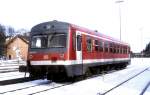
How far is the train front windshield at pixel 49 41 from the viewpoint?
18.1 m

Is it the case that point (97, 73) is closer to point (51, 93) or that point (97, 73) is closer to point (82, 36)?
point (82, 36)

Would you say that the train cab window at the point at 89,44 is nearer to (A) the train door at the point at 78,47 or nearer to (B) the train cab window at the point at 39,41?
(A) the train door at the point at 78,47

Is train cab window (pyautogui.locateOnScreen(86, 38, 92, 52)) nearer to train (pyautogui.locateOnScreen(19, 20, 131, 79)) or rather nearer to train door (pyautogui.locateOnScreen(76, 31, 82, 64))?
train (pyautogui.locateOnScreen(19, 20, 131, 79))

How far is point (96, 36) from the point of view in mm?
23297

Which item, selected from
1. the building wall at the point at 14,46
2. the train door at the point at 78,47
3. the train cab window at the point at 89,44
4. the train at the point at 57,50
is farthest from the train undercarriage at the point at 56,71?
the building wall at the point at 14,46

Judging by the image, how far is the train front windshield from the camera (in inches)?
713

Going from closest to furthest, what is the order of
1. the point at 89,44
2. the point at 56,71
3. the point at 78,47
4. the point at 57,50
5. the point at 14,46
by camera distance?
the point at 56,71, the point at 57,50, the point at 78,47, the point at 89,44, the point at 14,46

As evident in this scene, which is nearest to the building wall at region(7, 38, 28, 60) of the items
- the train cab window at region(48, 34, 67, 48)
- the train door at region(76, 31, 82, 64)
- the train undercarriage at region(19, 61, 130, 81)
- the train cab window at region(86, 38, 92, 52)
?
the train cab window at region(86, 38, 92, 52)

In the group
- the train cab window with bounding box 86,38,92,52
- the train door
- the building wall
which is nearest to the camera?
the train door

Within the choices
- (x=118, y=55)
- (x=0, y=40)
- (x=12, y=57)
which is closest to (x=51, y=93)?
(x=118, y=55)

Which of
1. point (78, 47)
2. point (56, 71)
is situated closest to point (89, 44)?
point (78, 47)

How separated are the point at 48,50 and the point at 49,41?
53 centimetres

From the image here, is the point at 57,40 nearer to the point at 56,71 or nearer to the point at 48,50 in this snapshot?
the point at 48,50

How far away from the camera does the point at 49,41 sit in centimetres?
1847
